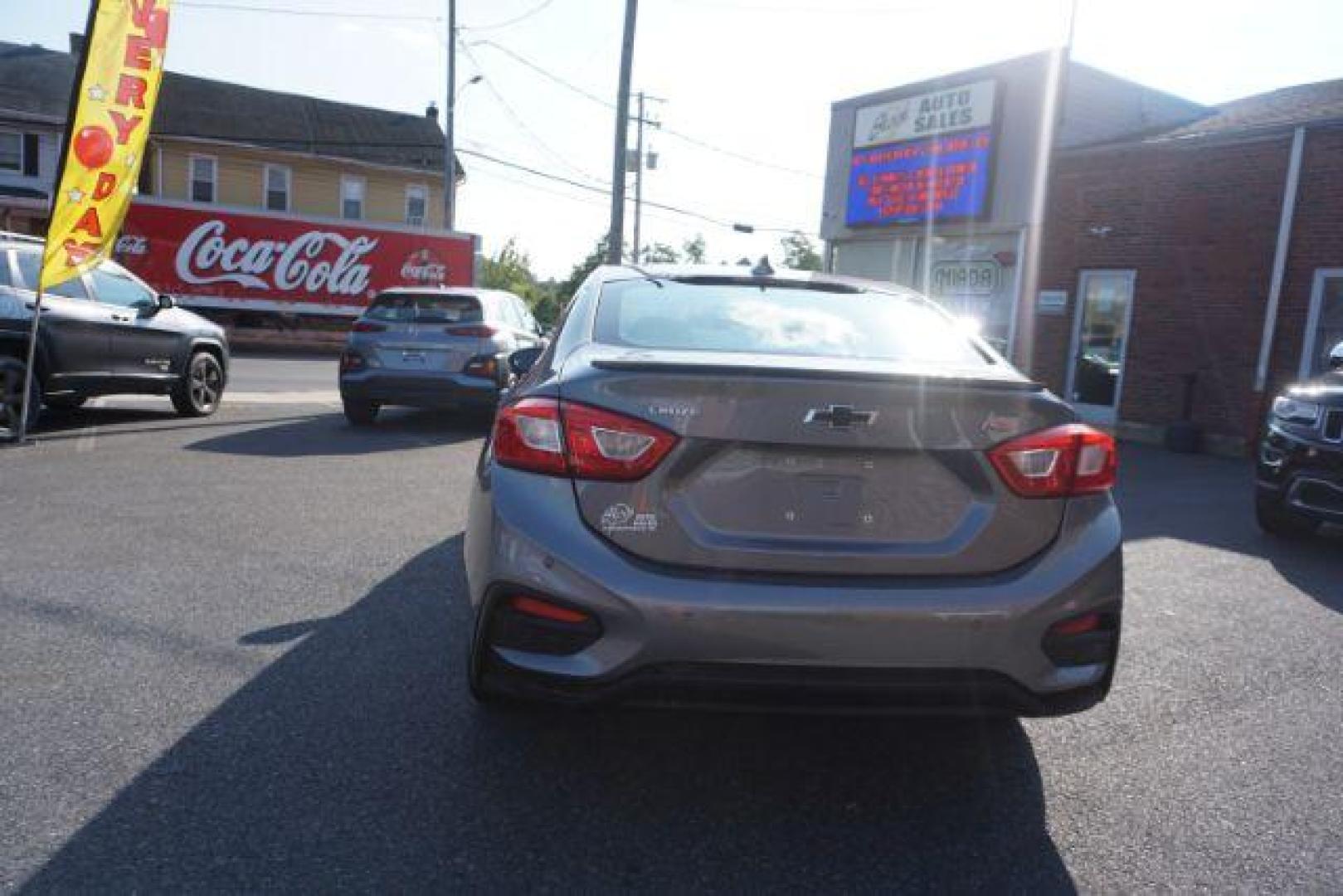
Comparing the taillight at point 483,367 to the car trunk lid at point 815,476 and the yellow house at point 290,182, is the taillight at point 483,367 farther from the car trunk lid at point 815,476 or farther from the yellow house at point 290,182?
the yellow house at point 290,182

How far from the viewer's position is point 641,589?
2.41 metres

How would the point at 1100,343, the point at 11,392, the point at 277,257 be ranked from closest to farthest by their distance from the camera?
1. the point at 11,392
2. the point at 1100,343
3. the point at 277,257

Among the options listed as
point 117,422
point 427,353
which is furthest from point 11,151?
point 427,353

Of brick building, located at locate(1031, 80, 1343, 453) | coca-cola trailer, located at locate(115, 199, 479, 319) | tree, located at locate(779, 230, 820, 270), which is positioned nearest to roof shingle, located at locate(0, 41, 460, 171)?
coca-cola trailer, located at locate(115, 199, 479, 319)

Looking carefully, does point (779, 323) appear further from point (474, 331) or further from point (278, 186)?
point (278, 186)

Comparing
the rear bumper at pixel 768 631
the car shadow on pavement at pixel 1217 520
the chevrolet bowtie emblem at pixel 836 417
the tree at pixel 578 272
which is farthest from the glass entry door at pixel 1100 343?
the tree at pixel 578 272

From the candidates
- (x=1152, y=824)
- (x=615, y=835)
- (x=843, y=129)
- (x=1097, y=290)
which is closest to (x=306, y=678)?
(x=615, y=835)

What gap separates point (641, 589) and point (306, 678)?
1.70 metres

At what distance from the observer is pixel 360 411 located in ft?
35.2

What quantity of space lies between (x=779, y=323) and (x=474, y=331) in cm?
739

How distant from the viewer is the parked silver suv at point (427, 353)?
10195 millimetres

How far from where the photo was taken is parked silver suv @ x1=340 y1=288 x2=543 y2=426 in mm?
10195

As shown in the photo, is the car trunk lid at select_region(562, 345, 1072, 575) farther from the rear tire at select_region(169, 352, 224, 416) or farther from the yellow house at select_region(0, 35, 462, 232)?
the yellow house at select_region(0, 35, 462, 232)

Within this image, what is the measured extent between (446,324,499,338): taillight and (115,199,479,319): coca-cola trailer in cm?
1521
